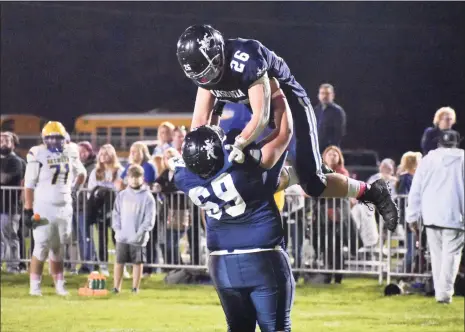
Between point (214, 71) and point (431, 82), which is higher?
point (431, 82)

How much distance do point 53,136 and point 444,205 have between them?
13.3ft

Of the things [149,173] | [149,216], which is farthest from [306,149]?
[149,173]

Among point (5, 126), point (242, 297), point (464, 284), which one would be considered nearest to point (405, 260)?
point (464, 284)

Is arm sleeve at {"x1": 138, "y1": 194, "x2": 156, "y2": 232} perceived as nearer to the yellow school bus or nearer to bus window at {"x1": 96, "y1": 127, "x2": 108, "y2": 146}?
the yellow school bus

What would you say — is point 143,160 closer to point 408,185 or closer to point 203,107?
point 408,185

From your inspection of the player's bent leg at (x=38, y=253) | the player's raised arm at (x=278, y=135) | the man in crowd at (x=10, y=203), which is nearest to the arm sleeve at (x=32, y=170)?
the player's bent leg at (x=38, y=253)

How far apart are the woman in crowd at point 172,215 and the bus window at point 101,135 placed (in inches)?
586

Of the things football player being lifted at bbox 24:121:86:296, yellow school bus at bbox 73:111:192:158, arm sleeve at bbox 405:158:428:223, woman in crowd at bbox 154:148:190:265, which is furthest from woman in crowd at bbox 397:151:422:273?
yellow school bus at bbox 73:111:192:158

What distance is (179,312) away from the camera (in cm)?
1008

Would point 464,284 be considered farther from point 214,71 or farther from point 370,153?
point 370,153

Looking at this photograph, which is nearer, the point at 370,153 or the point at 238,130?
the point at 238,130

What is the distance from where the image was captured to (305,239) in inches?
472

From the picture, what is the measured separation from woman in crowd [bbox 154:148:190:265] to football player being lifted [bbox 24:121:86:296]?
152cm

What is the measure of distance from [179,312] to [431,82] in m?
17.7
